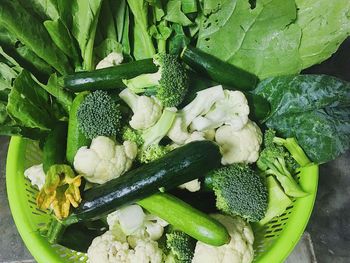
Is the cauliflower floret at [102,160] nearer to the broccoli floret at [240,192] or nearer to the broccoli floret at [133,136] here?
the broccoli floret at [133,136]

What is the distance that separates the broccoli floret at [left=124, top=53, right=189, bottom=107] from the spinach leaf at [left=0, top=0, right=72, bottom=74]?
0.58 ft

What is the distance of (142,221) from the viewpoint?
918 mm

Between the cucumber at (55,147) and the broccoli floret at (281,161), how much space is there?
43 cm

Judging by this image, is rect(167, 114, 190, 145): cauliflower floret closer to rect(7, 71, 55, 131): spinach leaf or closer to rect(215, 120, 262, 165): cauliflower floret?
rect(215, 120, 262, 165): cauliflower floret

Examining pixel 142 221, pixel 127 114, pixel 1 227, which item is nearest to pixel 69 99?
pixel 127 114

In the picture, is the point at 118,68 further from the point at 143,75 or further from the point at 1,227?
the point at 1,227

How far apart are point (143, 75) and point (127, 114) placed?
0.10m

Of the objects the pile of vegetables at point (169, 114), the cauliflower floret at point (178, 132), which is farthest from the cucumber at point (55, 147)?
the cauliflower floret at point (178, 132)

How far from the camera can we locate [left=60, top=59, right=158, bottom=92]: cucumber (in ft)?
3.18

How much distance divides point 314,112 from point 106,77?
18.0 inches

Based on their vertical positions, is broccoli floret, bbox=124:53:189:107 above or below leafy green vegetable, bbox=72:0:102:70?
below

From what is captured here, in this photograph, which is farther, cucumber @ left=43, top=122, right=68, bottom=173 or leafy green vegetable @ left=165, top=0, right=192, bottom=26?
leafy green vegetable @ left=165, top=0, right=192, bottom=26

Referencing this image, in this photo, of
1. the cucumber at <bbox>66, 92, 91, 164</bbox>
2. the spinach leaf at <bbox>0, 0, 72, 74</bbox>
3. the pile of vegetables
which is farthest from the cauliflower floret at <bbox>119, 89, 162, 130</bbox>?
the spinach leaf at <bbox>0, 0, 72, 74</bbox>

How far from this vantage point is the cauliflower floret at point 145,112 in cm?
95
